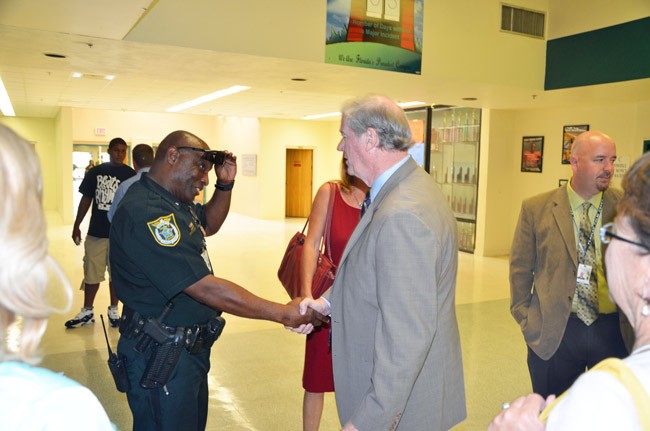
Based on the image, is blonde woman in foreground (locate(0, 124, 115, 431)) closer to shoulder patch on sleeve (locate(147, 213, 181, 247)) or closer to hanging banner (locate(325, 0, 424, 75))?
shoulder patch on sleeve (locate(147, 213, 181, 247))

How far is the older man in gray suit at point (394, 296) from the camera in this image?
4.99 feet

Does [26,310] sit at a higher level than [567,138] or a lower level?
lower

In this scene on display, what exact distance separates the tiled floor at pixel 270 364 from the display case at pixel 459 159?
10.2 ft

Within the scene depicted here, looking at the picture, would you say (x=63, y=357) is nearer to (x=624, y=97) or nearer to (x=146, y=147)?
(x=146, y=147)

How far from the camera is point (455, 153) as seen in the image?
34.4ft

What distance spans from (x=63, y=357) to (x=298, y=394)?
2033 mm

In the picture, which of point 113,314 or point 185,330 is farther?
point 113,314

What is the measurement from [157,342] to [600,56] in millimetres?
6458

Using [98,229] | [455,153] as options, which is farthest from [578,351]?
[455,153]

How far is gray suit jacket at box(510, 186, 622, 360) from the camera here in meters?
2.56

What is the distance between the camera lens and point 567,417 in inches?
34.6

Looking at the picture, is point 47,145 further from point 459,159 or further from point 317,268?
point 317,268

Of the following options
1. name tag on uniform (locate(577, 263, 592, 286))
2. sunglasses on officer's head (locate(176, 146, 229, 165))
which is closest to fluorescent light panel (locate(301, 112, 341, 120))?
sunglasses on officer's head (locate(176, 146, 229, 165))

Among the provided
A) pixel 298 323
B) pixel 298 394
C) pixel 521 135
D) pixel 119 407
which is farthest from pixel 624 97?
pixel 119 407
